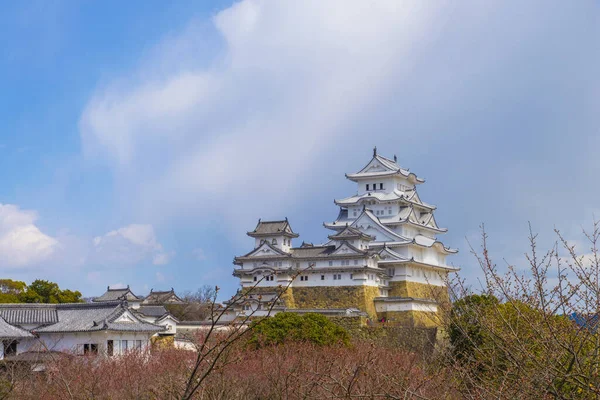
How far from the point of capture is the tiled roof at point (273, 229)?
143 feet

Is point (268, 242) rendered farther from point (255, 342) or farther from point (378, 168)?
point (255, 342)

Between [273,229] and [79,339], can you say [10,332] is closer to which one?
[79,339]

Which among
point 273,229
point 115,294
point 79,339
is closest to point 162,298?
point 115,294

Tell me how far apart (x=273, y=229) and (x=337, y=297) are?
6374 millimetres

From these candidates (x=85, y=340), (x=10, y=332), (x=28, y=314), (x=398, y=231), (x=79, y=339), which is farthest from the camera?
(x=398, y=231)

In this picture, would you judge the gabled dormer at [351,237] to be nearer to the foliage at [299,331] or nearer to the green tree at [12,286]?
the foliage at [299,331]

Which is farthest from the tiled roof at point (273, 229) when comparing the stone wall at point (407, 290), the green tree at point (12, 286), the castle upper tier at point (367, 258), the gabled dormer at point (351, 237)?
the green tree at point (12, 286)

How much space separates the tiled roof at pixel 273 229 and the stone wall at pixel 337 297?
146 inches

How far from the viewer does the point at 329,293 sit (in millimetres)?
41062

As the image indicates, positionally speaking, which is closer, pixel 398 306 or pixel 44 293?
pixel 398 306

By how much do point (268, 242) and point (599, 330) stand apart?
3684 cm

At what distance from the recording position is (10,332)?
28516 mm

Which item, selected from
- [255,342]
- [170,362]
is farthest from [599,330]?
[255,342]

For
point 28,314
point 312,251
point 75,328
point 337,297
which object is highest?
point 312,251
